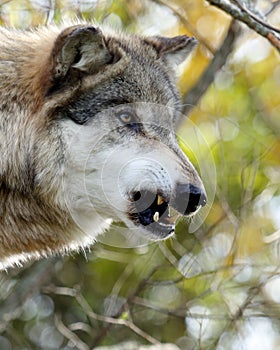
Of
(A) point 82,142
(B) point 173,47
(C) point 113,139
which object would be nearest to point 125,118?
(C) point 113,139

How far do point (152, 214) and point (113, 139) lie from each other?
524 mm

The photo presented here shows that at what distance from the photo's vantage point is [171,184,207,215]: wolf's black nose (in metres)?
5.34

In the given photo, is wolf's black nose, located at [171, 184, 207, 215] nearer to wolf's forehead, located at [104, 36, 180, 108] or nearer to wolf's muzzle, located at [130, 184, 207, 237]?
wolf's muzzle, located at [130, 184, 207, 237]

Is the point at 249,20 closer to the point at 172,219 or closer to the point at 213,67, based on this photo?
the point at 172,219

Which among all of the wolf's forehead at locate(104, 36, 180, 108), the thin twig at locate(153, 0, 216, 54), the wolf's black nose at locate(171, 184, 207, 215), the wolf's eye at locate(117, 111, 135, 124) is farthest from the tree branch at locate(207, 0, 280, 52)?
the thin twig at locate(153, 0, 216, 54)

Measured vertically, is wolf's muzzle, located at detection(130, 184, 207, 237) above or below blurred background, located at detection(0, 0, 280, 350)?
above

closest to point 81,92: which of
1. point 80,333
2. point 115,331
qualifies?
point 115,331

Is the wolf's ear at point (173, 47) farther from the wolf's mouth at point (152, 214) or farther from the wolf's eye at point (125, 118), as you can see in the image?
the wolf's mouth at point (152, 214)

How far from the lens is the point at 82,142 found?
220 inches

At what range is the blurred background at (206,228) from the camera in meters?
7.93

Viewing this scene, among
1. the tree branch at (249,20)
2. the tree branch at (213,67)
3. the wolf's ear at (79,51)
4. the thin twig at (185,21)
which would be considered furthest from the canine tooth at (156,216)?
the thin twig at (185,21)

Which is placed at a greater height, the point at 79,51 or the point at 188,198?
the point at 79,51

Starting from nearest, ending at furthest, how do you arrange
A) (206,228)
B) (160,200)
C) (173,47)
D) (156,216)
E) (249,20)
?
(160,200) < (156,216) < (249,20) < (173,47) < (206,228)

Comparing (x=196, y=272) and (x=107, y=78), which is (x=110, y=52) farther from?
(x=196, y=272)
